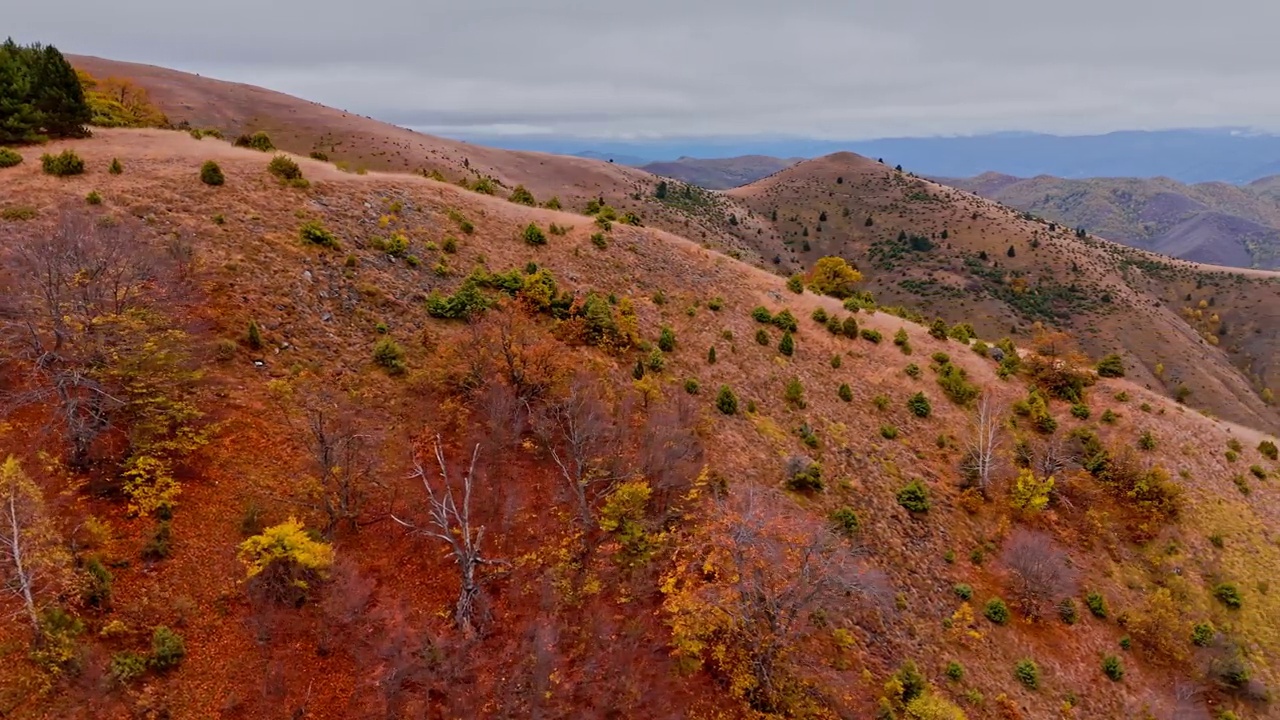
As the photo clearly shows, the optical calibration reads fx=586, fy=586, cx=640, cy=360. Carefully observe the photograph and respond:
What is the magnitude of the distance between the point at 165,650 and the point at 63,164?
2756cm

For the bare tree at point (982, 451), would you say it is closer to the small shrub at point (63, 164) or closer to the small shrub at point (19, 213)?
the small shrub at point (19, 213)

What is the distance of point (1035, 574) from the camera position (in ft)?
86.6

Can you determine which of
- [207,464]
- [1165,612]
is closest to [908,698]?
[1165,612]

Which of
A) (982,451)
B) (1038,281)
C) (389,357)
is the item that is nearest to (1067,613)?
(982,451)

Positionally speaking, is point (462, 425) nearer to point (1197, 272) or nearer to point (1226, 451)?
point (1226, 451)

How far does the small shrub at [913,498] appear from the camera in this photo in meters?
30.1

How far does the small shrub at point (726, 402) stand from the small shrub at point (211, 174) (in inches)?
1177

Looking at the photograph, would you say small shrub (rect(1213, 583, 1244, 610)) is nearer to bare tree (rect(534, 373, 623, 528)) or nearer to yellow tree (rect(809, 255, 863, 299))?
bare tree (rect(534, 373, 623, 528))

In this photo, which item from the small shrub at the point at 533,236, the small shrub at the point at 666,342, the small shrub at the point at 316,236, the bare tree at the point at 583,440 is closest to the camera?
the bare tree at the point at 583,440

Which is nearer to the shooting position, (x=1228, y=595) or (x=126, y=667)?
(x=126, y=667)

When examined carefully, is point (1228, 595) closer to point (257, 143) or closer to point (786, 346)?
point (786, 346)

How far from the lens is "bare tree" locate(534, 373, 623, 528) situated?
21.9 metres

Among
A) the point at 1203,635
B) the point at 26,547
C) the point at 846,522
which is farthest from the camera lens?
the point at 846,522

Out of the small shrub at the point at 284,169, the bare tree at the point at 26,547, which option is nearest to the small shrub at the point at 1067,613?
the bare tree at the point at 26,547
